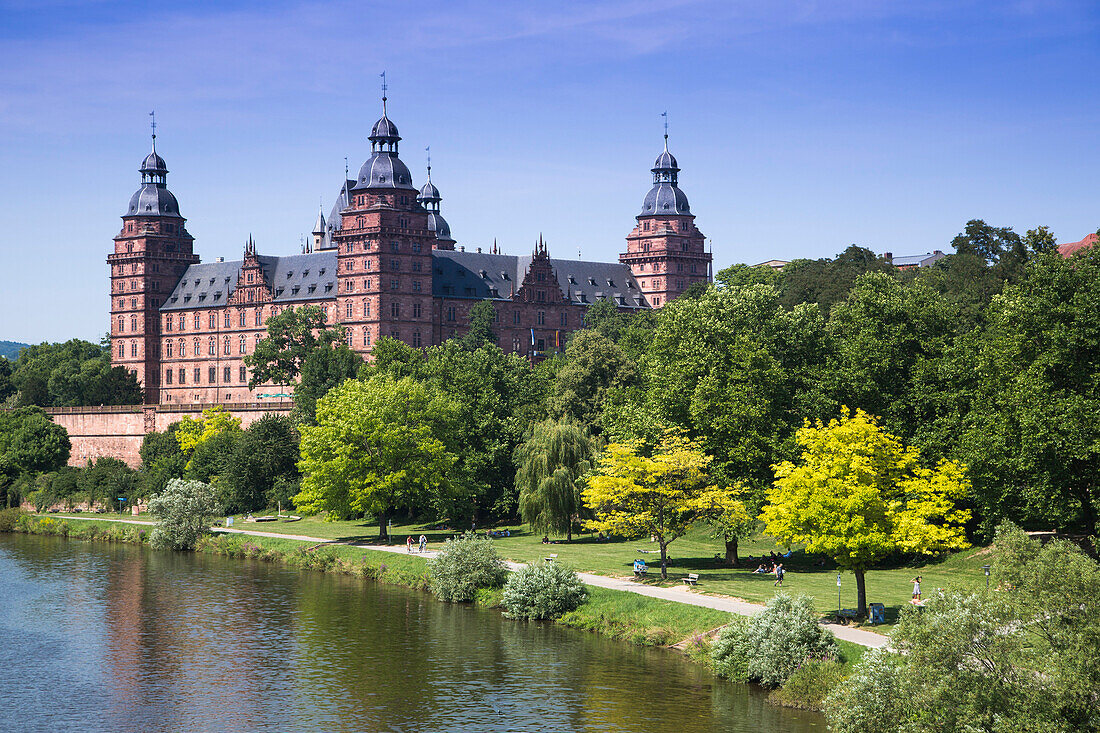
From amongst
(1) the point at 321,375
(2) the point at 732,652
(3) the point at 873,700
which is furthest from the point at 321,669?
(1) the point at 321,375

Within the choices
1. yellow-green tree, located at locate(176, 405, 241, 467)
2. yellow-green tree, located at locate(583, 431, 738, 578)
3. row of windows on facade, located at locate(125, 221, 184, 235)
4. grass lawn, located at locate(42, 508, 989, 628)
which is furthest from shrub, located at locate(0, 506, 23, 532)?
row of windows on facade, located at locate(125, 221, 184, 235)

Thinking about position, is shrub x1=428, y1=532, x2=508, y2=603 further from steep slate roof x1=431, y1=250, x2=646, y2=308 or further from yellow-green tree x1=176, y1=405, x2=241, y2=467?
steep slate roof x1=431, y1=250, x2=646, y2=308

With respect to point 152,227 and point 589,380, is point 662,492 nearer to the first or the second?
point 589,380

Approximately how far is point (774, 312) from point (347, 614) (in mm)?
27357

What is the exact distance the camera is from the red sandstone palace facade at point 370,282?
13962 cm

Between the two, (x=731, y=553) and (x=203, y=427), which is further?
(x=203, y=427)

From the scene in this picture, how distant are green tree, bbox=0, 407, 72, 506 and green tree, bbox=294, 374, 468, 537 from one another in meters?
43.2

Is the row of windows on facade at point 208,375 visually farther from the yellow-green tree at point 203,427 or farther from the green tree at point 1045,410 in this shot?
the green tree at point 1045,410

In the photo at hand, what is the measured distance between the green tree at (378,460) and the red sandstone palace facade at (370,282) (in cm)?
6420

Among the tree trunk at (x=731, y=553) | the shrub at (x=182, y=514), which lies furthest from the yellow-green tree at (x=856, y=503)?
the shrub at (x=182, y=514)

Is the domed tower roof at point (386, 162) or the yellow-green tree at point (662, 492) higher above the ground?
the domed tower roof at point (386, 162)

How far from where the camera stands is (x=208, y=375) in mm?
157250

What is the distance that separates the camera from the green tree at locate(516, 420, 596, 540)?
220 ft

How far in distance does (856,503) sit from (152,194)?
13616cm
